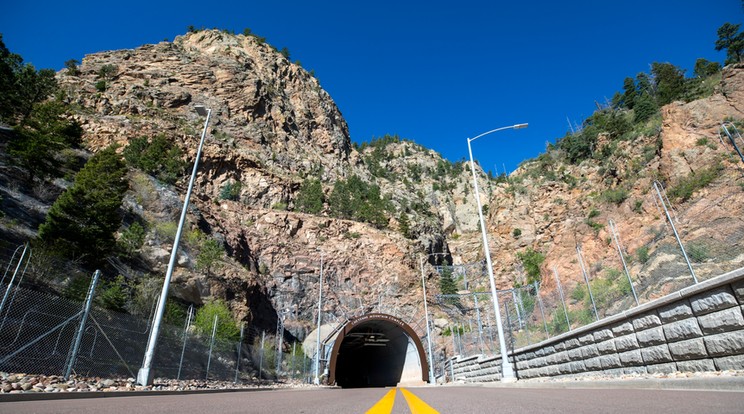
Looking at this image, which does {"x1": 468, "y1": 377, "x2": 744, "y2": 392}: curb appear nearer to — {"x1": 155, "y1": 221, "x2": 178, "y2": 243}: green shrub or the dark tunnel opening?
the dark tunnel opening

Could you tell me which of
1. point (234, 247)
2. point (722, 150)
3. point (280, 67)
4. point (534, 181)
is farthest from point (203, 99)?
point (722, 150)

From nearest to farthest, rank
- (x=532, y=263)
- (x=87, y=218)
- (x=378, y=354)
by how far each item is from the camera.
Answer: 1. (x=87, y=218)
2. (x=378, y=354)
3. (x=532, y=263)

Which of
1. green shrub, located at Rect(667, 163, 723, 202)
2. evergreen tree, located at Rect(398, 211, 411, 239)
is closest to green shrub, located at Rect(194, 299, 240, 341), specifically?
evergreen tree, located at Rect(398, 211, 411, 239)

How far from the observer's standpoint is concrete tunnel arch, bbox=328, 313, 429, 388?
2900 cm

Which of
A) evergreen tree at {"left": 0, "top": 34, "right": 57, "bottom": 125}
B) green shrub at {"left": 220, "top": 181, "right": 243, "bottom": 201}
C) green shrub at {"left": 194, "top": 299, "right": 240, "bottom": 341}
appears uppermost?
evergreen tree at {"left": 0, "top": 34, "right": 57, "bottom": 125}

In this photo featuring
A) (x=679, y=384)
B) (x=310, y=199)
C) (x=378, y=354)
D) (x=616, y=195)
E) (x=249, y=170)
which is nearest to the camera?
(x=679, y=384)

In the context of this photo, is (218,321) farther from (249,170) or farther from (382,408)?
(249,170)

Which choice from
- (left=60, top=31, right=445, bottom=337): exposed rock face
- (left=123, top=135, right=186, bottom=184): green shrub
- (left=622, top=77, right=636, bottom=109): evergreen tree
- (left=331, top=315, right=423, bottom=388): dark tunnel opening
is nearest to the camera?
(left=331, top=315, right=423, bottom=388): dark tunnel opening

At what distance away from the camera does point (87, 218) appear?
19656mm

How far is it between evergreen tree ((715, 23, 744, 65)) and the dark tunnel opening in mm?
62581

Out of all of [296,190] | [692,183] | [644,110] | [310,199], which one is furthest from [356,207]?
[644,110]

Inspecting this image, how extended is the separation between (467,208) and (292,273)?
76075 millimetres

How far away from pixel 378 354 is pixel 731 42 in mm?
70591

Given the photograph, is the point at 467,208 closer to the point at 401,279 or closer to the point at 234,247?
the point at 401,279
